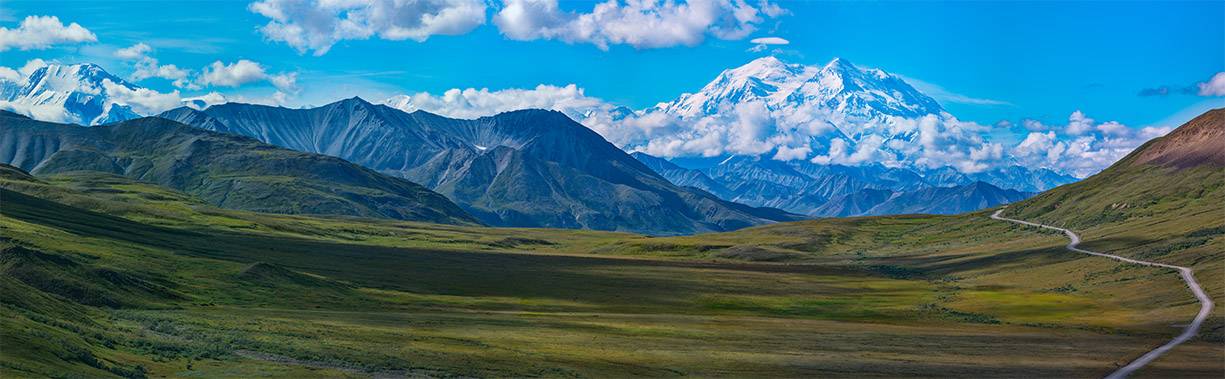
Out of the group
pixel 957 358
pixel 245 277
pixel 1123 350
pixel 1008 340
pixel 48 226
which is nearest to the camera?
pixel 957 358

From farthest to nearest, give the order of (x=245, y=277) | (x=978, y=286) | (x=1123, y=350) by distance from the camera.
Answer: (x=978, y=286)
(x=245, y=277)
(x=1123, y=350)

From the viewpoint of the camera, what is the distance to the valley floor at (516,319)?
2800 inches

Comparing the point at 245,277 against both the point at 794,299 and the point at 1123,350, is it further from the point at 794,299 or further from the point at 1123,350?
the point at 1123,350

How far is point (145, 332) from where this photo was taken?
7681 centimetres

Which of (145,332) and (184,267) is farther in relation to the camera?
(184,267)

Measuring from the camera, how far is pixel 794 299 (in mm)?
159625

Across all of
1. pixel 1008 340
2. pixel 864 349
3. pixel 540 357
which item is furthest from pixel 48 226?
pixel 1008 340

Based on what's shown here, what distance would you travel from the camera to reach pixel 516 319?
108688 millimetres

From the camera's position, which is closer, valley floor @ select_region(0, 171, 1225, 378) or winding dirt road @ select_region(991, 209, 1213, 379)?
valley floor @ select_region(0, 171, 1225, 378)

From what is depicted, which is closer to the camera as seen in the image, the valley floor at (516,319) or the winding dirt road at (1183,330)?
the valley floor at (516,319)

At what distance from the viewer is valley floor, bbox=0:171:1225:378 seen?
71.1m

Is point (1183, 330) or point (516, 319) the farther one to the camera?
point (1183, 330)

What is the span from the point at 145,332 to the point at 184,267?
6125 cm

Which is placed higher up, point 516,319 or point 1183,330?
point 1183,330
